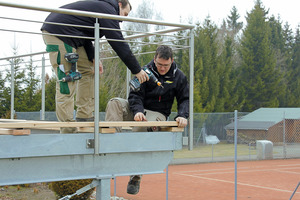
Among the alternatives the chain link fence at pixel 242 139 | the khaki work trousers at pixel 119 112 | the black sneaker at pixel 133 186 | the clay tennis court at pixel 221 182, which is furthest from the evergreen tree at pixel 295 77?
the khaki work trousers at pixel 119 112

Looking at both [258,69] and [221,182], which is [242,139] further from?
[258,69]

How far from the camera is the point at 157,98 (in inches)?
192

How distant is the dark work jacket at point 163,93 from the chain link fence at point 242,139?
1621 cm

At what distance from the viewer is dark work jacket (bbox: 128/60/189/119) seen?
468 centimetres

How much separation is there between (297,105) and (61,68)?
39.5m

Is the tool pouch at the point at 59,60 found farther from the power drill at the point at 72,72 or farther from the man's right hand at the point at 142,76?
the man's right hand at the point at 142,76

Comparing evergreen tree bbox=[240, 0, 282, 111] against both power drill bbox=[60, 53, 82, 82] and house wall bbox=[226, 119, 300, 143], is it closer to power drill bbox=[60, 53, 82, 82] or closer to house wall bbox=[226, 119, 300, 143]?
house wall bbox=[226, 119, 300, 143]

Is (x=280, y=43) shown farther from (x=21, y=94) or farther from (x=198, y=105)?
(x=21, y=94)

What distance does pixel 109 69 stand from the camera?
23.6 metres

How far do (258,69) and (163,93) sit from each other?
34.6 meters

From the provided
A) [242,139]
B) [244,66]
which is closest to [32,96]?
[242,139]

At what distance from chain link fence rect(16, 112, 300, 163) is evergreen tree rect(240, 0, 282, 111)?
1189cm

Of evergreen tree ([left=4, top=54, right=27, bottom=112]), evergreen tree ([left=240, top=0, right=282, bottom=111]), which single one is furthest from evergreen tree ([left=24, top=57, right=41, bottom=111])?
evergreen tree ([left=240, top=0, right=282, bottom=111])

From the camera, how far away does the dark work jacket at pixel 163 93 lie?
15.3ft
